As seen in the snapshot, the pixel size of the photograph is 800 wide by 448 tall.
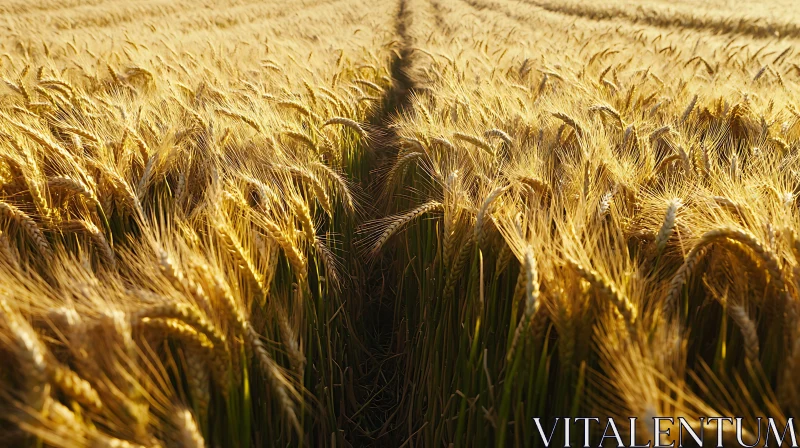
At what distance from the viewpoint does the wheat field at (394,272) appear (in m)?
0.79

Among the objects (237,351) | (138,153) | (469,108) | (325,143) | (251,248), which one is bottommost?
(237,351)

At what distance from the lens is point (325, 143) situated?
7.57 feet

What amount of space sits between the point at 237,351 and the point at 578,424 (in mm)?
703

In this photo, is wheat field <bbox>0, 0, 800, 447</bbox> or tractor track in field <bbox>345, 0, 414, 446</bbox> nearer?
wheat field <bbox>0, 0, 800, 447</bbox>

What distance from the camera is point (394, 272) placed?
7.57 feet

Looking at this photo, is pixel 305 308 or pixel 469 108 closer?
pixel 305 308

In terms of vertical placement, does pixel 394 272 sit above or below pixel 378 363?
above

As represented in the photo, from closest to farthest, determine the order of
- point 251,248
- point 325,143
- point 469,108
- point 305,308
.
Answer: point 251,248
point 305,308
point 325,143
point 469,108

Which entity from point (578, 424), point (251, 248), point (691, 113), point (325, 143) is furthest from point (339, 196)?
point (691, 113)

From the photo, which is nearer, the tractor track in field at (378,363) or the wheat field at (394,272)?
the wheat field at (394,272)

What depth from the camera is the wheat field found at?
31.0 inches

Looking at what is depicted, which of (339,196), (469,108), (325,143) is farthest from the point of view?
(469,108)

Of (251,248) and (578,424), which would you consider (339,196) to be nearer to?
(251,248)

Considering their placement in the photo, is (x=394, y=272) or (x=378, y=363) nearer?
(x=378, y=363)
